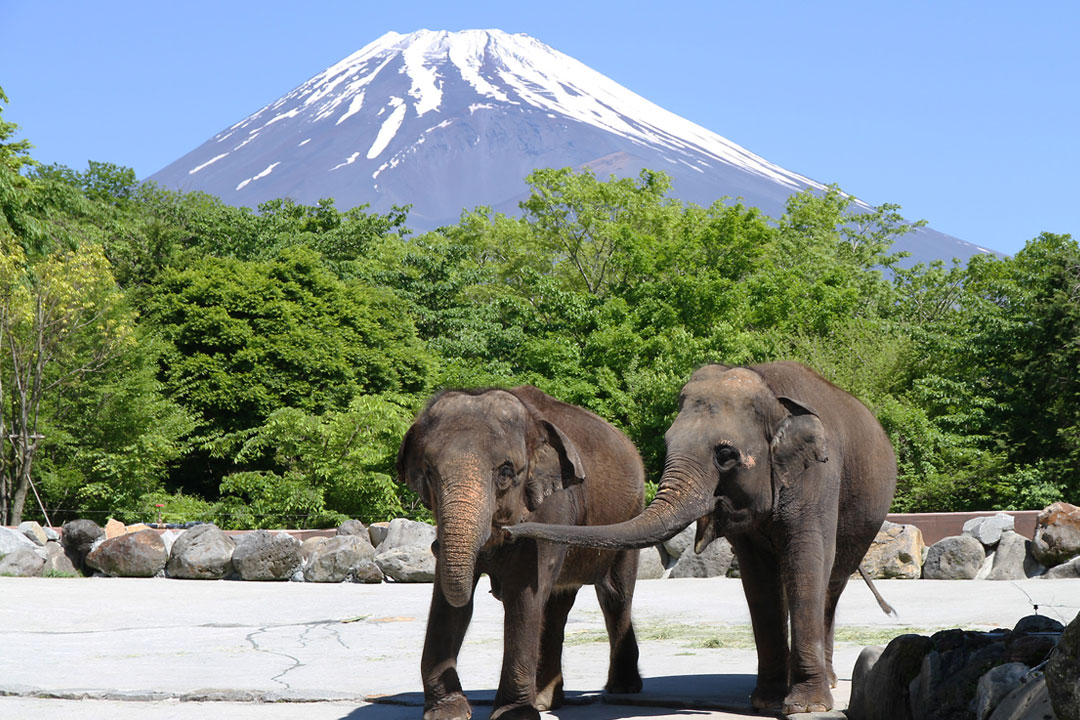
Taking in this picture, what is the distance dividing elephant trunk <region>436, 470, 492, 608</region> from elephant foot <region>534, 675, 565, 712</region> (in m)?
1.43

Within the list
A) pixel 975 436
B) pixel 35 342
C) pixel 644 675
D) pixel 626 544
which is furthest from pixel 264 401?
pixel 626 544

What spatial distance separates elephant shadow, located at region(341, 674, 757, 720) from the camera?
7633mm

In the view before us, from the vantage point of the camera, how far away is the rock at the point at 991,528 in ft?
64.9

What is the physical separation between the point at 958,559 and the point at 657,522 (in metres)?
14.2

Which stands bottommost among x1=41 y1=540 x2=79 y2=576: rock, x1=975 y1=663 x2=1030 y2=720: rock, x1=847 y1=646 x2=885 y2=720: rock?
x1=41 y1=540 x2=79 y2=576: rock

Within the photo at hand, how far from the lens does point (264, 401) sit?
125ft

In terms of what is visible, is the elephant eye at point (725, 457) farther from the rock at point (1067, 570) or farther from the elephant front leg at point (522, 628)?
the rock at point (1067, 570)

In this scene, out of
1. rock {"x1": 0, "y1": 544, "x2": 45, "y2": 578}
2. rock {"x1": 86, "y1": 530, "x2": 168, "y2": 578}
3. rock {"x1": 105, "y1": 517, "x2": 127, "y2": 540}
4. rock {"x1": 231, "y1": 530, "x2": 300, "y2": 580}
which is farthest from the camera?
rock {"x1": 105, "y1": 517, "x2": 127, "y2": 540}

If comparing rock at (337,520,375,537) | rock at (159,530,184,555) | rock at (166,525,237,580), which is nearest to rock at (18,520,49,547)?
rock at (159,530,184,555)

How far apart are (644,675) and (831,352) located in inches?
961

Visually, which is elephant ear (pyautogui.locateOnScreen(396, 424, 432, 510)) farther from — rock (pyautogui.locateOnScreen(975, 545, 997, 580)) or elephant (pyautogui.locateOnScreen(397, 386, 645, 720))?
rock (pyautogui.locateOnScreen(975, 545, 997, 580))

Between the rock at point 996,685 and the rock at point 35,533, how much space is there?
2243 centimetres

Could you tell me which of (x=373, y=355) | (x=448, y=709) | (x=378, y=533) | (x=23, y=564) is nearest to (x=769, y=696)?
(x=448, y=709)

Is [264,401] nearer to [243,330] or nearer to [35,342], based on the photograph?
[243,330]
